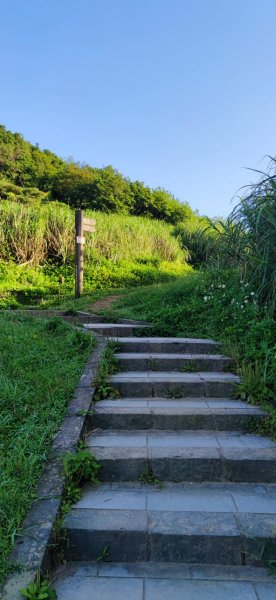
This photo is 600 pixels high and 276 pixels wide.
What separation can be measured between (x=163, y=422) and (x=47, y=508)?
1.21m

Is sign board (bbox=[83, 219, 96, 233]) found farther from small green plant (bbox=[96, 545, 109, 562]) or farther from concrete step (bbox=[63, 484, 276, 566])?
small green plant (bbox=[96, 545, 109, 562])

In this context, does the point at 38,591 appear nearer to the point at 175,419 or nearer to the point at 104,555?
the point at 104,555

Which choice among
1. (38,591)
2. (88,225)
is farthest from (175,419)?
(88,225)

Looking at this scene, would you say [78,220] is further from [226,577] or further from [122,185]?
[122,185]

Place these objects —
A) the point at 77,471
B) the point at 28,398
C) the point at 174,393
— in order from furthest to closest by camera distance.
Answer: the point at 174,393 → the point at 28,398 → the point at 77,471

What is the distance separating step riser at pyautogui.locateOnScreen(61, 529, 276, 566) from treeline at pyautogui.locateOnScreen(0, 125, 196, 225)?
16713 mm

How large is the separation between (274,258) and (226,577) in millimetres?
2886

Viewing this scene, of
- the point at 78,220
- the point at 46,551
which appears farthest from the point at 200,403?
the point at 78,220

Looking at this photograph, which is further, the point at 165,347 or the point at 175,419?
the point at 165,347

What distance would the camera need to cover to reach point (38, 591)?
5.27ft

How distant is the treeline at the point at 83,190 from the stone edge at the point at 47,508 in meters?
15.7

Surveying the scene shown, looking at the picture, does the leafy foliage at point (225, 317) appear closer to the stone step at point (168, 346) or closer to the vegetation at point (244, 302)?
the vegetation at point (244, 302)

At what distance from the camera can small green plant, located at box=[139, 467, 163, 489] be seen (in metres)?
2.49

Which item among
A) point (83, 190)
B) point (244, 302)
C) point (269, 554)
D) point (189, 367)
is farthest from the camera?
point (83, 190)
